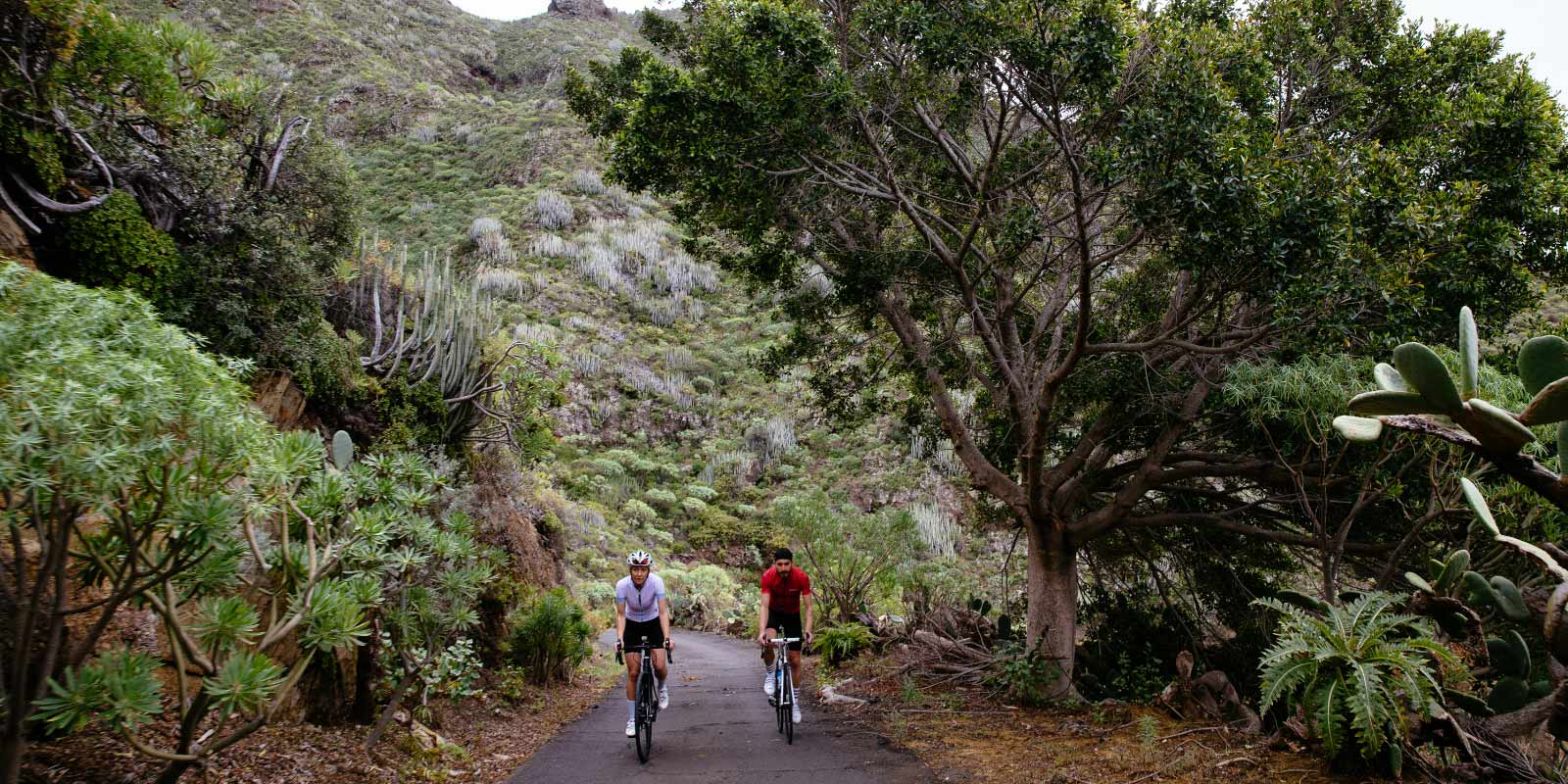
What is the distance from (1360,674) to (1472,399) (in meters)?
2.68

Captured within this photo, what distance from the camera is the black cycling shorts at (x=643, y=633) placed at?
23.6 feet

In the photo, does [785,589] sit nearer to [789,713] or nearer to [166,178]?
[789,713]

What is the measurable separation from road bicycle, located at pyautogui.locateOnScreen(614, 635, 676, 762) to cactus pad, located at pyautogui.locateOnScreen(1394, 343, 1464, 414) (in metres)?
5.53

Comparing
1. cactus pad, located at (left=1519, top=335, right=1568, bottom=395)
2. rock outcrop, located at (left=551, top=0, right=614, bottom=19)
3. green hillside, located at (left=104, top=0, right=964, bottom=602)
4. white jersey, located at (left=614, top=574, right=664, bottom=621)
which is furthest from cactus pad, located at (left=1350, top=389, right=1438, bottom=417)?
rock outcrop, located at (left=551, top=0, right=614, bottom=19)

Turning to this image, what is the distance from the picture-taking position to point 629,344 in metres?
41.3

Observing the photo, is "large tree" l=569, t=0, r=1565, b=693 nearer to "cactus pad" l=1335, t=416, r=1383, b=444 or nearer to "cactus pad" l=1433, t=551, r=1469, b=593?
"cactus pad" l=1433, t=551, r=1469, b=593

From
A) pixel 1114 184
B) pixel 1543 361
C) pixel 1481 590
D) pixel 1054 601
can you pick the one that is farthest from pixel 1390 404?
pixel 1054 601

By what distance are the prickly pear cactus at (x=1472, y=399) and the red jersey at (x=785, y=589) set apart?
5.63 m

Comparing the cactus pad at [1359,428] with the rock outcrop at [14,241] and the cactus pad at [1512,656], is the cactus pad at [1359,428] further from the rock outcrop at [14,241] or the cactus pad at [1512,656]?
the rock outcrop at [14,241]

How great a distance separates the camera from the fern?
A: 14.2 ft

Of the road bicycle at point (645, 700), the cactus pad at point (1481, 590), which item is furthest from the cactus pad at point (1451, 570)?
the road bicycle at point (645, 700)

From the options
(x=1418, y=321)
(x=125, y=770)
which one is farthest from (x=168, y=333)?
(x=1418, y=321)

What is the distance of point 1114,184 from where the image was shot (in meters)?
7.02

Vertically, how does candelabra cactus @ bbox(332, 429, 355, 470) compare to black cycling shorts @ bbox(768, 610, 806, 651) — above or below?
above
